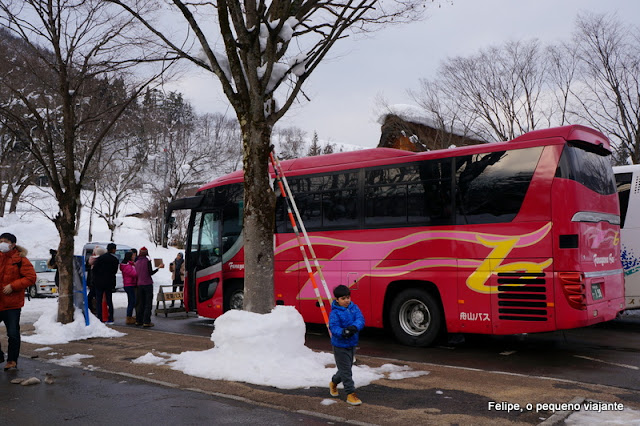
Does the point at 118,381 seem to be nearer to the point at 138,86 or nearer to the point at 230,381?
the point at 230,381

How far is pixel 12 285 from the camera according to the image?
782 centimetres

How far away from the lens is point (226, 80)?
871cm

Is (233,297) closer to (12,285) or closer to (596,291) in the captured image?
(12,285)

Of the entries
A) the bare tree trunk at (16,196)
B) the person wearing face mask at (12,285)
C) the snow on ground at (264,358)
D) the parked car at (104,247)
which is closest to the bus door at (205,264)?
the snow on ground at (264,358)

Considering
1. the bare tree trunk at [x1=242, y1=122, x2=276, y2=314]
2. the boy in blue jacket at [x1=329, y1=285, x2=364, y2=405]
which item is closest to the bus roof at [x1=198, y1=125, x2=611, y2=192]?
the bare tree trunk at [x1=242, y1=122, x2=276, y2=314]

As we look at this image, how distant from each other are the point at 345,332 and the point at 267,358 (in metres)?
1.98

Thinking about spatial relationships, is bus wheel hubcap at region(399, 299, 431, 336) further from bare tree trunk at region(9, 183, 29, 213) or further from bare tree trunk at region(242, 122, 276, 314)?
bare tree trunk at region(9, 183, 29, 213)

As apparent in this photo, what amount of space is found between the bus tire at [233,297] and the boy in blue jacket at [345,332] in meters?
7.21

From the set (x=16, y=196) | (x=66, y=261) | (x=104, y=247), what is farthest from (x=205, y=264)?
(x=16, y=196)

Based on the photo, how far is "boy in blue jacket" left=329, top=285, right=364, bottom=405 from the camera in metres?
5.93

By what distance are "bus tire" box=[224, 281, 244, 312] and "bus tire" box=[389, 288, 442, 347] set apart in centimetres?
400

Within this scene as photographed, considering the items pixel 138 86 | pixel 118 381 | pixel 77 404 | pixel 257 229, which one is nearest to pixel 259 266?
pixel 257 229

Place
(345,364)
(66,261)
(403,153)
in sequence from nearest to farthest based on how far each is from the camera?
1. (345,364)
2. (403,153)
3. (66,261)

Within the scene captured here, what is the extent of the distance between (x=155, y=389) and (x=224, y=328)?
143 cm
